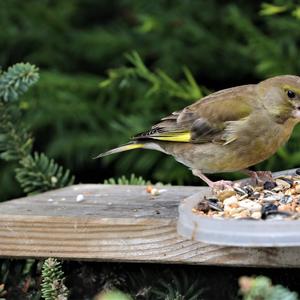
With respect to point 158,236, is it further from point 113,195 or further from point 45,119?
point 45,119

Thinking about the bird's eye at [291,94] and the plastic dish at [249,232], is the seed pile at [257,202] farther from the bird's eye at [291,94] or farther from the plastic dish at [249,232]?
the bird's eye at [291,94]

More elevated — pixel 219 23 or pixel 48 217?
pixel 219 23

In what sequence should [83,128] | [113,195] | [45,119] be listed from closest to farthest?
[113,195] < [45,119] < [83,128]

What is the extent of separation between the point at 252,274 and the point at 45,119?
8.17 ft

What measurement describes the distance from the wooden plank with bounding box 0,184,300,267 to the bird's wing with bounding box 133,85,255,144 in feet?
2.06

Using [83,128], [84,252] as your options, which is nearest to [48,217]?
[84,252]

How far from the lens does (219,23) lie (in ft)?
17.1

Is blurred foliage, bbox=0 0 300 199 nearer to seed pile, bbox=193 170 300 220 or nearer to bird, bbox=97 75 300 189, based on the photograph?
bird, bbox=97 75 300 189

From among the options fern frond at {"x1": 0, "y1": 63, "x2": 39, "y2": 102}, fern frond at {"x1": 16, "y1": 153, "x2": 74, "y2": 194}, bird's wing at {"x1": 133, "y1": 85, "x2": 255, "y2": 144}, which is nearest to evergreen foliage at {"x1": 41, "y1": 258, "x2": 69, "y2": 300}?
fern frond at {"x1": 0, "y1": 63, "x2": 39, "y2": 102}

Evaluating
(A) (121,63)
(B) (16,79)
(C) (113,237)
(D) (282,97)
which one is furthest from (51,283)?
(A) (121,63)

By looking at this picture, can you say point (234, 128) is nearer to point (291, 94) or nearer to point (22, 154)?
point (291, 94)

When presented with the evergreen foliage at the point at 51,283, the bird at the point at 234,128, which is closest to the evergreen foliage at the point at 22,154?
the bird at the point at 234,128

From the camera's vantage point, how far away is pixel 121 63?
548 cm

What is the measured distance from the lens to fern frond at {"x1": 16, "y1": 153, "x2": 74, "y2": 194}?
3.75 meters
